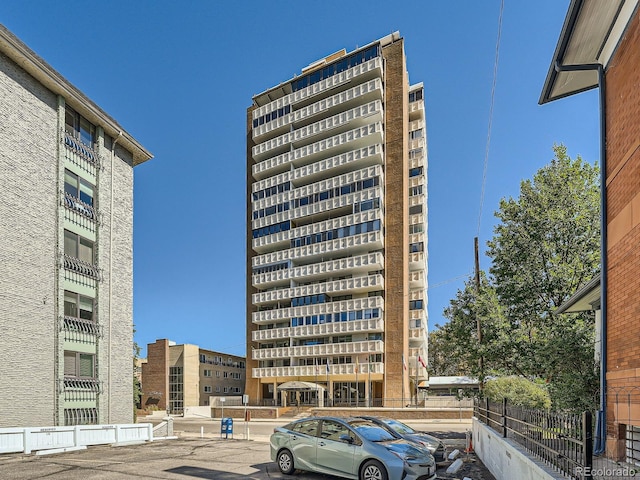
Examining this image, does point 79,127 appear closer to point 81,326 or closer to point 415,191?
point 81,326

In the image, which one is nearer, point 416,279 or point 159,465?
point 159,465

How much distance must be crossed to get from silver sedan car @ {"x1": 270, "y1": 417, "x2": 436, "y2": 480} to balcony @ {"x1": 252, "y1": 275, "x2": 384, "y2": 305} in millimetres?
38359

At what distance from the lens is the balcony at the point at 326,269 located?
5172 cm

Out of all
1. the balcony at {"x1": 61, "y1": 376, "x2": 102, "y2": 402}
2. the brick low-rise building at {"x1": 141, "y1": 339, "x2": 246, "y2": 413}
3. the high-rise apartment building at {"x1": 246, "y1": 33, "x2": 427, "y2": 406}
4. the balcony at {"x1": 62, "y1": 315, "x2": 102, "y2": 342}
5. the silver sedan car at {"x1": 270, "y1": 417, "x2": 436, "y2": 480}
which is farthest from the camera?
the brick low-rise building at {"x1": 141, "y1": 339, "x2": 246, "y2": 413}

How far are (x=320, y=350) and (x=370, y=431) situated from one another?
40.9 m

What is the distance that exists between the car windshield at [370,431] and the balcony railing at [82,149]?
62.3ft

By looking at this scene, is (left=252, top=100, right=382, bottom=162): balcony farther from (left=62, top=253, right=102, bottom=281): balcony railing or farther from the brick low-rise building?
(left=62, top=253, right=102, bottom=281): balcony railing

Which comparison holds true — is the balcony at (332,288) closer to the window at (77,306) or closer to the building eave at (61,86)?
the building eave at (61,86)

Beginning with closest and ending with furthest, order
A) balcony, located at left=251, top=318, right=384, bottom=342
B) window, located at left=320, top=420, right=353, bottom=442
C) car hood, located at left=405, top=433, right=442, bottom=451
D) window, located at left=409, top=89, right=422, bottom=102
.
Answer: window, located at left=320, top=420, right=353, bottom=442
car hood, located at left=405, top=433, right=442, bottom=451
balcony, located at left=251, top=318, right=384, bottom=342
window, located at left=409, top=89, right=422, bottom=102

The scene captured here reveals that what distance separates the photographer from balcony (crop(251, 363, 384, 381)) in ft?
164

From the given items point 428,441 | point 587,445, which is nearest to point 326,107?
point 428,441

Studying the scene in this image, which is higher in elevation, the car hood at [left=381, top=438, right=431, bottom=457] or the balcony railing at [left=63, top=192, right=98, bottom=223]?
the balcony railing at [left=63, top=192, right=98, bottom=223]

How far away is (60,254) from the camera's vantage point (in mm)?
22547

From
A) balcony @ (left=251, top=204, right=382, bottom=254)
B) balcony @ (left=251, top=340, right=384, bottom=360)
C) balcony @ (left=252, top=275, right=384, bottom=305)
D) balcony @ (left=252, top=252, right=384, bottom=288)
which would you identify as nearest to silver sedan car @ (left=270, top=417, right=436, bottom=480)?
balcony @ (left=251, top=340, right=384, bottom=360)
